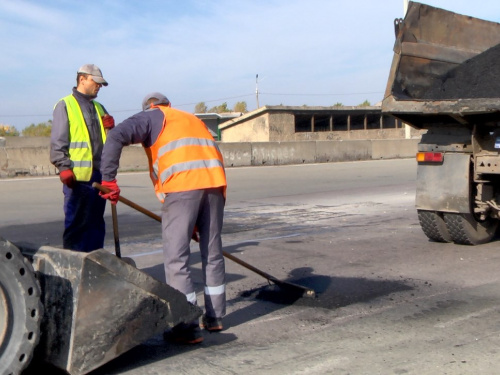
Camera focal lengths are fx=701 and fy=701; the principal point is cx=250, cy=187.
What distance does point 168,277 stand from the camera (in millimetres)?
4398

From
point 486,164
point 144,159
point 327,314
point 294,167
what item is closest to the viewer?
point 327,314

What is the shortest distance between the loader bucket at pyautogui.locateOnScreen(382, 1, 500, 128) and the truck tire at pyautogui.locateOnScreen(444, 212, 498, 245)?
3.54 feet

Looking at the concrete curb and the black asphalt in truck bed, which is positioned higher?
the black asphalt in truck bed

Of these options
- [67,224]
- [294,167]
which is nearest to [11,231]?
[67,224]

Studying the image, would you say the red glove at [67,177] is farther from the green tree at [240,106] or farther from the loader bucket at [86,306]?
the green tree at [240,106]

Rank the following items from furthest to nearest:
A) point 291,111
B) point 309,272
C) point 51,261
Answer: point 291,111 → point 309,272 → point 51,261

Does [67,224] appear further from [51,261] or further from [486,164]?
[486,164]

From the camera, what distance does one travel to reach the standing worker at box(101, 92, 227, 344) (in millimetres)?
4293

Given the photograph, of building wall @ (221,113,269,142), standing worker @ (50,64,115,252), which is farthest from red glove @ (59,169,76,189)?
building wall @ (221,113,269,142)

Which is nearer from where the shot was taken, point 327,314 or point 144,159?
point 327,314

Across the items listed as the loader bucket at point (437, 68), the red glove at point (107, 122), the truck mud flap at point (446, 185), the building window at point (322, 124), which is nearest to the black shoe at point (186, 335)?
the red glove at point (107, 122)

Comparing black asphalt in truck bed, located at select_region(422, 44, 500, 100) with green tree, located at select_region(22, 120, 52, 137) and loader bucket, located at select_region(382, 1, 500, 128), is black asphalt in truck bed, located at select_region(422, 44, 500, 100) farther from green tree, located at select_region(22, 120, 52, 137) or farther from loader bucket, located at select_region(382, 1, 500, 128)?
green tree, located at select_region(22, 120, 52, 137)

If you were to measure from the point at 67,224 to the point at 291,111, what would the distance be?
29909 millimetres

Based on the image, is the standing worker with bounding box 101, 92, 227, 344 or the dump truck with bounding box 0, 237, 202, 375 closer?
the dump truck with bounding box 0, 237, 202, 375
